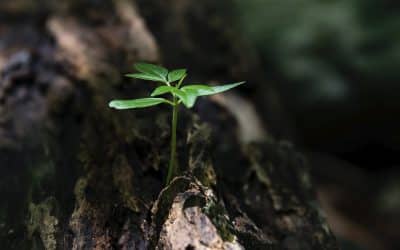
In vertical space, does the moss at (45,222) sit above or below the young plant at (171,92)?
below

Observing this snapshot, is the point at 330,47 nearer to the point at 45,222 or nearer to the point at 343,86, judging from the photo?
the point at 343,86

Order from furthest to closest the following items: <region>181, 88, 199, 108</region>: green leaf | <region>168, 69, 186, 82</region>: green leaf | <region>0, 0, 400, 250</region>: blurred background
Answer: <region>0, 0, 400, 250</region>: blurred background → <region>168, 69, 186, 82</region>: green leaf → <region>181, 88, 199, 108</region>: green leaf

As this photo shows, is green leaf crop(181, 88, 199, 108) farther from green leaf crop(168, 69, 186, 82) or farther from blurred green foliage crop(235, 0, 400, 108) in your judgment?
blurred green foliage crop(235, 0, 400, 108)

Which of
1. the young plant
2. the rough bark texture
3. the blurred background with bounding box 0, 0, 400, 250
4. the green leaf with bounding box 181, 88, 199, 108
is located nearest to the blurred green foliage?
the blurred background with bounding box 0, 0, 400, 250

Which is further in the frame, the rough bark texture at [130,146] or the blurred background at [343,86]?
the blurred background at [343,86]

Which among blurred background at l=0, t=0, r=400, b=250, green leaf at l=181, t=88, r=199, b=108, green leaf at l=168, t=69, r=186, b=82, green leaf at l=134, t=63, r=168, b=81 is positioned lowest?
green leaf at l=181, t=88, r=199, b=108

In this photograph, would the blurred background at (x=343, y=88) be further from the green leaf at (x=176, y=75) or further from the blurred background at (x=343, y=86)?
the green leaf at (x=176, y=75)

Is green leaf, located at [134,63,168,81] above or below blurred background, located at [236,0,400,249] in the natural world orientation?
below

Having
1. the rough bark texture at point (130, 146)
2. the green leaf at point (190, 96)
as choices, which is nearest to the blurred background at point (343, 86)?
the rough bark texture at point (130, 146)

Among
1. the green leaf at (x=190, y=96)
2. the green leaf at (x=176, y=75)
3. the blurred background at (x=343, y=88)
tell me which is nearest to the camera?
the green leaf at (x=190, y=96)
